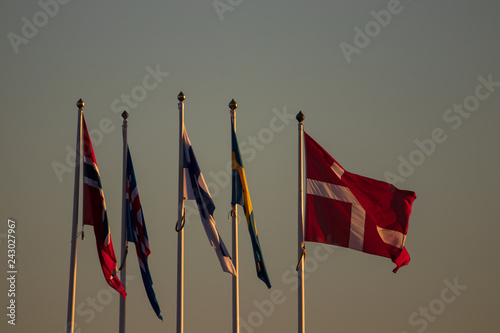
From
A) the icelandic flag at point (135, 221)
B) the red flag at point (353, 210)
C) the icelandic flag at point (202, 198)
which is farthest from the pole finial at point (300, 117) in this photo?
the icelandic flag at point (135, 221)

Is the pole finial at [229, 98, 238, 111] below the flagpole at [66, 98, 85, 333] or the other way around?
the other way around

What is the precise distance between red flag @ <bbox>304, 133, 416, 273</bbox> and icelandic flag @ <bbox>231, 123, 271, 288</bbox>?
2.21 meters

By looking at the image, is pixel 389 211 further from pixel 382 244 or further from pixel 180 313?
pixel 180 313

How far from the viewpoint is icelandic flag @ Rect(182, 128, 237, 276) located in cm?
4122

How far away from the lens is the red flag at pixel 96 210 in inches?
1666

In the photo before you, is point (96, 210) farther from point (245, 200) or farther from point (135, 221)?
point (245, 200)

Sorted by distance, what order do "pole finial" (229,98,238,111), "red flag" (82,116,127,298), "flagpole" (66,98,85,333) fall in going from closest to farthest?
"pole finial" (229,98,238,111) < "red flag" (82,116,127,298) < "flagpole" (66,98,85,333)

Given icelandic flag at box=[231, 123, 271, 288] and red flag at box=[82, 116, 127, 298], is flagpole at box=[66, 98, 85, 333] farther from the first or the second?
icelandic flag at box=[231, 123, 271, 288]

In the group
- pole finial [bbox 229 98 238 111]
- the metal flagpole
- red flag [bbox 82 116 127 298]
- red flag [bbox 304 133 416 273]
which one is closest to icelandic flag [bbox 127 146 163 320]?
the metal flagpole

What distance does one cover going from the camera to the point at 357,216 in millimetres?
40938

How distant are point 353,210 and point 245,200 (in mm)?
4580

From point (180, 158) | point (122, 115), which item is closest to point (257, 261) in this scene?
point (180, 158)

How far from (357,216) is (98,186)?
11.5 metres

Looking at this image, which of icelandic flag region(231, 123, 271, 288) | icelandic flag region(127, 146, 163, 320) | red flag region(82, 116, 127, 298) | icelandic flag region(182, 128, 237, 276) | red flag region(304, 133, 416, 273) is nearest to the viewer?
icelandic flag region(231, 123, 271, 288)
